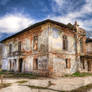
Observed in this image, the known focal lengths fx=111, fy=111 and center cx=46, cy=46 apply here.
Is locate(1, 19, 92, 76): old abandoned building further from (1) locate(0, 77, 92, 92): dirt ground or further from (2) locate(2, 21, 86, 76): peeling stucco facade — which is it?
(1) locate(0, 77, 92, 92): dirt ground

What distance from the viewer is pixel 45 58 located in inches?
531

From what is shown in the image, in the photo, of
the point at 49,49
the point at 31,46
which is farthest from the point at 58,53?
the point at 31,46

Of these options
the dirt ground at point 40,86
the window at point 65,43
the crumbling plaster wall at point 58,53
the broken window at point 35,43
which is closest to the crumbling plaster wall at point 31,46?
the broken window at point 35,43

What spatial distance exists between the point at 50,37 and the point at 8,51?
11711 mm

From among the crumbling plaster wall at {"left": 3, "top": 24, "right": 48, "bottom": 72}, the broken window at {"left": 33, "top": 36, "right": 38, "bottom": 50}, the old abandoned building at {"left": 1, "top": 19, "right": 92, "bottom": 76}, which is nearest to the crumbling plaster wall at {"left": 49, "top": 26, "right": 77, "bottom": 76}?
the old abandoned building at {"left": 1, "top": 19, "right": 92, "bottom": 76}

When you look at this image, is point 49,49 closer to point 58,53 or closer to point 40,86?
point 58,53

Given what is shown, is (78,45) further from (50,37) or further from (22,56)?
(22,56)

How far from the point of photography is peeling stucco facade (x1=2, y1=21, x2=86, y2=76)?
531 inches

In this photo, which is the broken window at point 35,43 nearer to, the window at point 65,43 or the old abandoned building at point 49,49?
the old abandoned building at point 49,49

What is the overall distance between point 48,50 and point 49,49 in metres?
0.17

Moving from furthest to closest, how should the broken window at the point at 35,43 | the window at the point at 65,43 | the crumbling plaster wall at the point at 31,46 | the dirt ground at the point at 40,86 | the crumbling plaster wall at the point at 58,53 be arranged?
1. the window at the point at 65,43
2. the broken window at the point at 35,43
3. the crumbling plaster wall at the point at 31,46
4. the crumbling plaster wall at the point at 58,53
5. the dirt ground at the point at 40,86

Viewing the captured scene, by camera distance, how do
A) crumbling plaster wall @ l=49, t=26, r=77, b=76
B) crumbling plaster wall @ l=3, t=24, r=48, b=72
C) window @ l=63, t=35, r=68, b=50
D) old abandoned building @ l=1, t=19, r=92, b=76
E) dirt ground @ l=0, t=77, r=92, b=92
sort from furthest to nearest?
window @ l=63, t=35, r=68, b=50
crumbling plaster wall @ l=3, t=24, r=48, b=72
old abandoned building @ l=1, t=19, r=92, b=76
crumbling plaster wall @ l=49, t=26, r=77, b=76
dirt ground @ l=0, t=77, r=92, b=92

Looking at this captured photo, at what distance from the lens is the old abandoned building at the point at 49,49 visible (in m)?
13.5

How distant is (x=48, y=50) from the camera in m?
13.3
